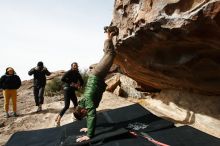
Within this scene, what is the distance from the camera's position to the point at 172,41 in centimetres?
584

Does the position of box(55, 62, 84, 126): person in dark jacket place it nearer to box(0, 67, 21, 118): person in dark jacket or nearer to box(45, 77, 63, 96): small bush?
box(0, 67, 21, 118): person in dark jacket

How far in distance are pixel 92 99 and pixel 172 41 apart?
187 cm

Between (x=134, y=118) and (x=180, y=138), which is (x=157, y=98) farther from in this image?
(x=180, y=138)

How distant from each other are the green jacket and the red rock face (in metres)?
1.24

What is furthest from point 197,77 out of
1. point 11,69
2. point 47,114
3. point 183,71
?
point 11,69

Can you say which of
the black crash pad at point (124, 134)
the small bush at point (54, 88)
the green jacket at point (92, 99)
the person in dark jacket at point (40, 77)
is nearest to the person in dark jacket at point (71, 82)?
the black crash pad at point (124, 134)

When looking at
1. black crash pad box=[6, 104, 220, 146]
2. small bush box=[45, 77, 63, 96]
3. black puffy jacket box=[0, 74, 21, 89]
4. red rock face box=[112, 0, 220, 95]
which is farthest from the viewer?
small bush box=[45, 77, 63, 96]

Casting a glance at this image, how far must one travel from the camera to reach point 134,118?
24.0 feet

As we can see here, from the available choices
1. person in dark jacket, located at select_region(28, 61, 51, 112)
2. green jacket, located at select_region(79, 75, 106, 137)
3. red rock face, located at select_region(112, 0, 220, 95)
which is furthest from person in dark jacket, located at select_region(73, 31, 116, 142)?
person in dark jacket, located at select_region(28, 61, 51, 112)

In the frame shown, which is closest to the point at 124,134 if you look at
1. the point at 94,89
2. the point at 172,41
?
the point at 94,89

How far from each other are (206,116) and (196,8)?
287cm

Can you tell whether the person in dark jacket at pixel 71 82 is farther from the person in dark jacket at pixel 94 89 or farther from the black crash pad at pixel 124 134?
the person in dark jacket at pixel 94 89

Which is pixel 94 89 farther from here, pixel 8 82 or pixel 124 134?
pixel 8 82

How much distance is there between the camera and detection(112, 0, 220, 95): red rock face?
4796 millimetres
